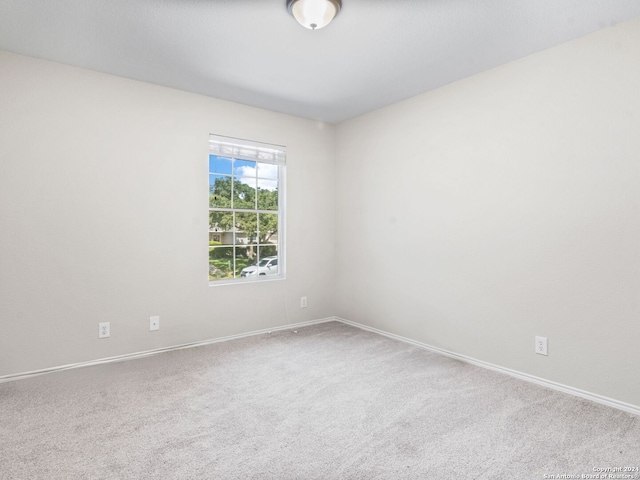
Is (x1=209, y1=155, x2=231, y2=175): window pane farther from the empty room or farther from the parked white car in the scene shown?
the parked white car

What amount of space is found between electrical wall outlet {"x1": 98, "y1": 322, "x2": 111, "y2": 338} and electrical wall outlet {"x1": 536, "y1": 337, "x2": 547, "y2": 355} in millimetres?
3490

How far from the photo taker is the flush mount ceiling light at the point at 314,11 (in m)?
2.14

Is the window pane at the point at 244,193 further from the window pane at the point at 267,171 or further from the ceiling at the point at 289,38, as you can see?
the ceiling at the point at 289,38

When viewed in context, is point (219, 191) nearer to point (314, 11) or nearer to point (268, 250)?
point (268, 250)

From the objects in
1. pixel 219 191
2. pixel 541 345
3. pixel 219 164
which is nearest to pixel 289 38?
pixel 219 164

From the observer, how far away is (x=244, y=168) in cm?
412

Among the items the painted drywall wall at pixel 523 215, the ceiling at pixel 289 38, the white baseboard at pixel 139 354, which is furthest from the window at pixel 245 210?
the painted drywall wall at pixel 523 215

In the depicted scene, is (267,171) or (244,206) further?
(267,171)

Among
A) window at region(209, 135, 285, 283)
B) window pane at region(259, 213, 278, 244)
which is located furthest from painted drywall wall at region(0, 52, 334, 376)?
window pane at region(259, 213, 278, 244)

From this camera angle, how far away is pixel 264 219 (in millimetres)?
4277

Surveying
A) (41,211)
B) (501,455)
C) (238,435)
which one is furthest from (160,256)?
(501,455)

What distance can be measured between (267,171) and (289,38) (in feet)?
5.98

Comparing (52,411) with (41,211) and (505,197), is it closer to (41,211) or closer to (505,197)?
(41,211)

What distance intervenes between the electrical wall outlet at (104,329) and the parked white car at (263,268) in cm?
138
